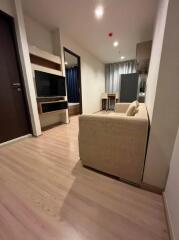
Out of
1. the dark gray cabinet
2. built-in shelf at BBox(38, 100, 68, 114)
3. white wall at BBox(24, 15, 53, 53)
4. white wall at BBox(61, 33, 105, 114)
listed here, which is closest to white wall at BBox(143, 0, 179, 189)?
built-in shelf at BBox(38, 100, 68, 114)

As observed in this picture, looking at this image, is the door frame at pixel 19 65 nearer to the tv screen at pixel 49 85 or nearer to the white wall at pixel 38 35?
the tv screen at pixel 49 85

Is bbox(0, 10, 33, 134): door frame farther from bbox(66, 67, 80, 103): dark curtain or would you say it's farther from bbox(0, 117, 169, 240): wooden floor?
bbox(66, 67, 80, 103): dark curtain

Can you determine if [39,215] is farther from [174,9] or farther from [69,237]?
[174,9]

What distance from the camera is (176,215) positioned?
69 cm

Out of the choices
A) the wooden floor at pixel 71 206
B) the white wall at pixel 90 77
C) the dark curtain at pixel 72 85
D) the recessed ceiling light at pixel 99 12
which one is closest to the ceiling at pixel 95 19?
the recessed ceiling light at pixel 99 12

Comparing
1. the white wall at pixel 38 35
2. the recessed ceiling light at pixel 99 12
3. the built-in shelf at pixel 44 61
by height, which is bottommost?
the built-in shelf at pixel 44 61

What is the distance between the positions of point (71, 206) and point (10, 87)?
2.18m

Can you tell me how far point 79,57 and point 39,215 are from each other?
163 inches

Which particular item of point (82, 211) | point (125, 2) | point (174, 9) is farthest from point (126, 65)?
point (82, 211)

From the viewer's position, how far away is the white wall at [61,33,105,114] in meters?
3.56

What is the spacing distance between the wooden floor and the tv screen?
1676 millimetres

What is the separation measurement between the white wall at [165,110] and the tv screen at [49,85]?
239 centimetres

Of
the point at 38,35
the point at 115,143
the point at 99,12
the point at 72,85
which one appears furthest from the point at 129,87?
the point at 115,143

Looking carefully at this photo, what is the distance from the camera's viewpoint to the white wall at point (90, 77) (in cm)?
356
